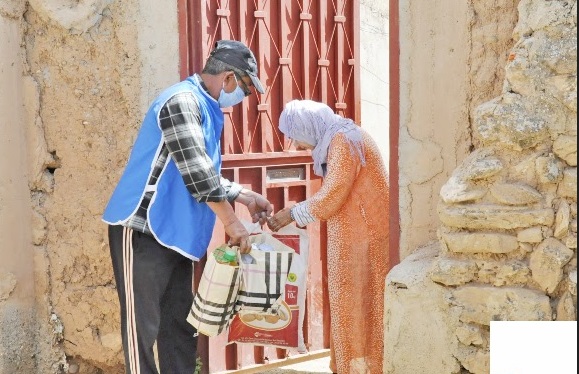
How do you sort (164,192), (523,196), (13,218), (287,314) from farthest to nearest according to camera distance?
(13,218)
(287,314)
(164,192)
(523,196)

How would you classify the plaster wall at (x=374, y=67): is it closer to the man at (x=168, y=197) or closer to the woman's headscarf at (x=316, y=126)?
the woman's headscarf at (x=316, y=126)

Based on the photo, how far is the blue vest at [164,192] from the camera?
404cm

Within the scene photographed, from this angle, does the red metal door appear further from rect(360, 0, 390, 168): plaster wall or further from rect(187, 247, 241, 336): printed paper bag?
rect(187, 247, 241, 336): printed paper bag

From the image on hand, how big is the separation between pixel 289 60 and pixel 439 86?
1.53 meters

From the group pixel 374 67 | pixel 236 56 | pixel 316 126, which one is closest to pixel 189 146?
pixel 236 56

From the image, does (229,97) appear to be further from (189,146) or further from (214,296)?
(214,296)

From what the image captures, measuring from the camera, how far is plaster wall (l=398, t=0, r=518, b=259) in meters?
Result: 3.77

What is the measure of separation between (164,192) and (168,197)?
3 cm

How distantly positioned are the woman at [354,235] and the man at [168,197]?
0.55 meters

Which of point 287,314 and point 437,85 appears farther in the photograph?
point 287,314

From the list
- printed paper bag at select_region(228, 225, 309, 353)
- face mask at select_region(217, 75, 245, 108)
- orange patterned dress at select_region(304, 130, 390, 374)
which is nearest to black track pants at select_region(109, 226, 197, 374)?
printed paper bag at select_region(228, 225, 309, 353)

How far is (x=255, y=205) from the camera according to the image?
462 centimetres

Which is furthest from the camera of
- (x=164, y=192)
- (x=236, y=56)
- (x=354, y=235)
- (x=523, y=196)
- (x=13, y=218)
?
(x=13, y=218)

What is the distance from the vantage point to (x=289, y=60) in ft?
17.4
